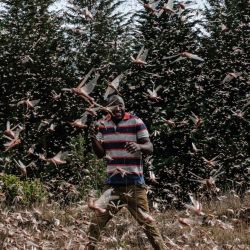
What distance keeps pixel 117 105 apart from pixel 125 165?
2.02 ft

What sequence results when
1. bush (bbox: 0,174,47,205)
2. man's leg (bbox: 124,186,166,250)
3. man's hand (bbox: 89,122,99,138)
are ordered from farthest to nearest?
1. bush (bbox: 0,174,47,205)
2. man's leg (bbox: 124,186,166,250)
3. man's hand (bbox: 89,122,99,138)

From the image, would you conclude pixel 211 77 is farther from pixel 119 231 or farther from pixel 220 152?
pixel 119 231

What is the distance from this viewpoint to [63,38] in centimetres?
2498

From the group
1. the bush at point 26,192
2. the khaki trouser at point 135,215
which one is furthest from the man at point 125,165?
the bush at point 26,192

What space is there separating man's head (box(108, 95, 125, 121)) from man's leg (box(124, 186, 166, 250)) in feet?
2.45

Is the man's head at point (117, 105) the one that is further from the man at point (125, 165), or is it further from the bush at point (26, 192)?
the bush at point (26, 192)

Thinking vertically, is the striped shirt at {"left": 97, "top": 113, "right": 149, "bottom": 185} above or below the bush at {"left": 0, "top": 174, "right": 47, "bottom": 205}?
above

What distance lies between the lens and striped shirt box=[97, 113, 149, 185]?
541cm

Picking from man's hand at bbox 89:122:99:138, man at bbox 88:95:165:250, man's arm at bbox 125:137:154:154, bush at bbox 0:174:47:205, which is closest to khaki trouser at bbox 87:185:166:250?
man at bbox 88:95:165:250

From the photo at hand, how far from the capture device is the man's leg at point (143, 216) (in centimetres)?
533

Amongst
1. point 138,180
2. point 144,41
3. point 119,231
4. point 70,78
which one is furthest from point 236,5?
point 138,180

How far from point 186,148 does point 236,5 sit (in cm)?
622

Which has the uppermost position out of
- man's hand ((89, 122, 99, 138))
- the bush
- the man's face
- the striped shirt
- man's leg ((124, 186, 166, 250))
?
the man's face

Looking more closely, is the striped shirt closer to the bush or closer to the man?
the man
